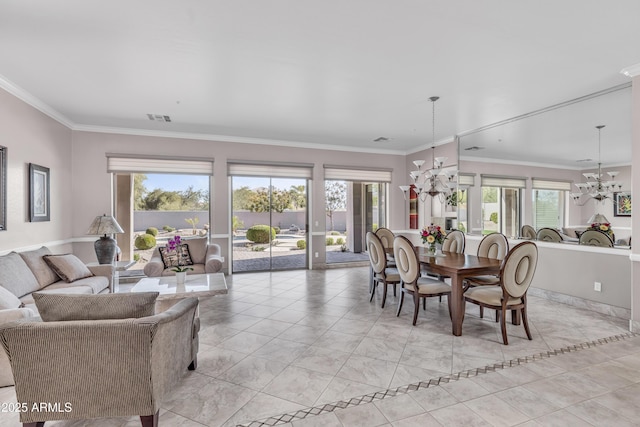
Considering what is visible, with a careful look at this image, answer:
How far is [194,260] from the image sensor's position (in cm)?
549

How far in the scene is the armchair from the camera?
1.67 metres

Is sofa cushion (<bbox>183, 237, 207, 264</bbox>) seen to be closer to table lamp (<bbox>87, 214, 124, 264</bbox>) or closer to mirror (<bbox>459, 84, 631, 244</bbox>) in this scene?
table lamp (<bbox>87, 214, 124, 264</bbox>)

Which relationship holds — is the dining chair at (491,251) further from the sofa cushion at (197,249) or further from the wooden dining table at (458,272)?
the sofa cushion at (197,249)

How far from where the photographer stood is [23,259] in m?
3.65

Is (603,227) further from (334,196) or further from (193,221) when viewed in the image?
(193,221)

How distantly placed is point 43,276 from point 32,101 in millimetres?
2350

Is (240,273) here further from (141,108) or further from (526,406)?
(526,406)

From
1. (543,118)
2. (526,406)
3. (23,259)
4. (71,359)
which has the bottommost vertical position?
(526,406)

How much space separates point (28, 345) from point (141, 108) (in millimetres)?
3968

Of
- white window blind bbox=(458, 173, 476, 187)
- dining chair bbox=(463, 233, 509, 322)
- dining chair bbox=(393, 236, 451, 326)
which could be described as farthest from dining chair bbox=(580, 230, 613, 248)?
dining chair bbox=(393, 236, 451, 326)

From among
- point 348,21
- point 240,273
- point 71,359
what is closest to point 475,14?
point 348,21

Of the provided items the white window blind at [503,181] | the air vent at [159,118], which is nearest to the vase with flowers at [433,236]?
the white window blind at [503,181]

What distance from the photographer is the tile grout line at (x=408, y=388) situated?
2.03m

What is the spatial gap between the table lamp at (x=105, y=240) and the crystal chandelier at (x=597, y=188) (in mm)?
6656
